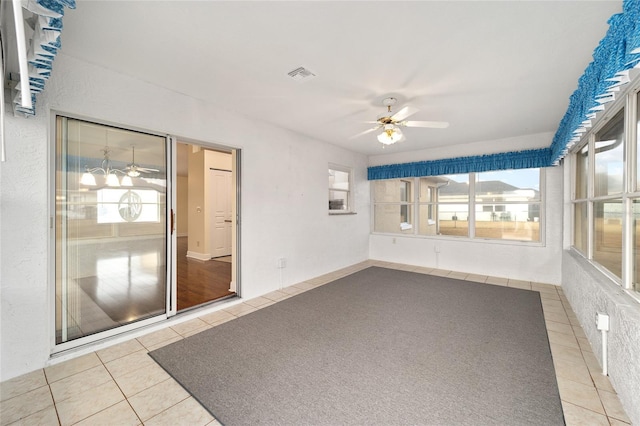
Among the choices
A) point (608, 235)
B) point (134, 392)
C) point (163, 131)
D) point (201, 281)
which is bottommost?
point (134, 392)

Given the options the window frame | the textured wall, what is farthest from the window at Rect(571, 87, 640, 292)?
the window frame

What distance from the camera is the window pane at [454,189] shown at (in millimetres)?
5137

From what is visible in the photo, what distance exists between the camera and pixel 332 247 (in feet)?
16.8

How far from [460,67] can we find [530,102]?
4.56 feet

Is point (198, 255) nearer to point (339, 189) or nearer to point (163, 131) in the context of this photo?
point (339, 189)

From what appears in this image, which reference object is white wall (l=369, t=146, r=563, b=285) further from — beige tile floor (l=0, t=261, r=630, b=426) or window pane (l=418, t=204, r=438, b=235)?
beige tile floor (l=0, t=261, r=630, b=426)

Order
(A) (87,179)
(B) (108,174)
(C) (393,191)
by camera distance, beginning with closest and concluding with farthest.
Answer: (A) (87,179), (B) (108,174), (C) (393,191)

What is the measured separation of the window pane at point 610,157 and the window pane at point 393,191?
318 centimetres

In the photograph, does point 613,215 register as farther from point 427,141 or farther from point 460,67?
point 427,141

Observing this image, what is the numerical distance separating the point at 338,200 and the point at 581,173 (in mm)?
3617

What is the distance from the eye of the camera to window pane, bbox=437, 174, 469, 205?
5.14 m

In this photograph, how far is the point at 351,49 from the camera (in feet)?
6.95

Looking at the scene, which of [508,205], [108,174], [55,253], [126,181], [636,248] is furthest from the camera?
[508,205]

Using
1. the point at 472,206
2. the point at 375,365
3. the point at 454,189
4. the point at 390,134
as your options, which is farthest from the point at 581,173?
the point at 375,365
